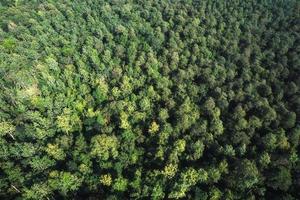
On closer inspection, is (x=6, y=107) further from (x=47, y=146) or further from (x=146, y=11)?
(x=146, y=11)

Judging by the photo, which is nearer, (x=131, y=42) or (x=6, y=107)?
(x=6, y=107)

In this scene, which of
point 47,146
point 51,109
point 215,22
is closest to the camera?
point 47,146

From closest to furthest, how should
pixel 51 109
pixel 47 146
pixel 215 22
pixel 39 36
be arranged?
pixel 47 146 → pixel 51 109 → pixel 39 36 → pixel 215 22

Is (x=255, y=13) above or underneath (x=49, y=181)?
above

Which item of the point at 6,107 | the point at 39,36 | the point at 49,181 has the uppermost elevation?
the point at 39,36

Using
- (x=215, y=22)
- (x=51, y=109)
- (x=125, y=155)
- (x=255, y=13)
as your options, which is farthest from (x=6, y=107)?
(x=255, y=13)

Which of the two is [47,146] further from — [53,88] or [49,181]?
[53,88]
